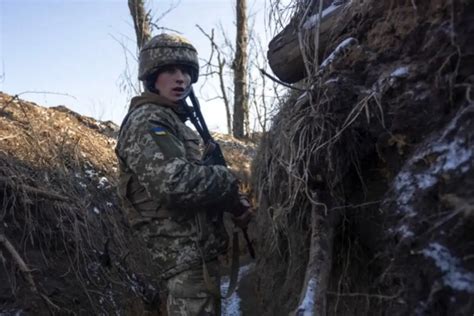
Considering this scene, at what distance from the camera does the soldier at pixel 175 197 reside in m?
2.79

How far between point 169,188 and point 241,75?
10.9m

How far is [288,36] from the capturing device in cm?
357

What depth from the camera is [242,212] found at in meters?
3.13

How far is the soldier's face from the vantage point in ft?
10.3

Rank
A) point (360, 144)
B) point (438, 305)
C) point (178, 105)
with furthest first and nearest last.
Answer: point (178, 105) < point (360, 144) < point (438, 305)

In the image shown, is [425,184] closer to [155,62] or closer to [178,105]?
[178,105]

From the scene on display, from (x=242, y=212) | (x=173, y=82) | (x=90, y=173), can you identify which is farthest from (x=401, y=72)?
(x=90, y=173)

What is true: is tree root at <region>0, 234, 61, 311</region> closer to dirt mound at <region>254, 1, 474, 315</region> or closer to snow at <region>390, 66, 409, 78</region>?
dirt mound at <region>254, 1, 474, 315</region>

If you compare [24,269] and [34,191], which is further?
[34,191]

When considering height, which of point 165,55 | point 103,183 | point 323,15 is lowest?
point 103,183

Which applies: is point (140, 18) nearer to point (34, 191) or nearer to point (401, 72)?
point (34, 191)

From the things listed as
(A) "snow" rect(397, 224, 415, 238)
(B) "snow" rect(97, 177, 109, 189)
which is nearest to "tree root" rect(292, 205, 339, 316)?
(A) "snow" rect(397, 224, 415, 238)

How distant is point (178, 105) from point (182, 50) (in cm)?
41

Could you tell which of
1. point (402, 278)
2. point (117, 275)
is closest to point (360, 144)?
point (402, 278)
